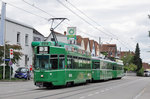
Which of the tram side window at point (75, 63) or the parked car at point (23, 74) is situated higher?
the tram side window at point (75, 63)

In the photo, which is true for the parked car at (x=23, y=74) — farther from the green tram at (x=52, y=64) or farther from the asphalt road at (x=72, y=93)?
the green tram at (x=52, y=64)

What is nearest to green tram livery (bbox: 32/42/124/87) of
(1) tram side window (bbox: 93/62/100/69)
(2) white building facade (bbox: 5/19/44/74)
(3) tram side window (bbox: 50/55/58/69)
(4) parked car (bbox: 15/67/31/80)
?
(3) tram side window (bbox: 50/55/58/69)

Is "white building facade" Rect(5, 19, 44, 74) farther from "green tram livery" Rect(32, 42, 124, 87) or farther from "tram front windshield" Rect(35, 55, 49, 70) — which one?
"tram front windshield" Rect(35, 55, 49, 70)

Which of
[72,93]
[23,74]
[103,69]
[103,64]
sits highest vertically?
[103,64]

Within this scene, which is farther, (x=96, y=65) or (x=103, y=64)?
(x=103, y=64)

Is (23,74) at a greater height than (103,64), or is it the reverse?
(103,64)

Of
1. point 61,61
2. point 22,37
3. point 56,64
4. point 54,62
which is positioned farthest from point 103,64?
point 54,62

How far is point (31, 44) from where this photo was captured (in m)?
48.8

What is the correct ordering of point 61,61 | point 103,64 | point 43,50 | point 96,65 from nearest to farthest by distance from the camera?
1. point 43,50
2. point 61,61
3. point 96,65
4. point 103,64

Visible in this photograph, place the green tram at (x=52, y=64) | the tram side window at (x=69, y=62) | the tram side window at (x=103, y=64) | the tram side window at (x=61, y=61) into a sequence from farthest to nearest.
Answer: the tram side window at (x=103, y=64) → the tram side window at (x=69, y=62) → the tram side window at (x=61, y=61) → the green tram at (x=52, y=64)

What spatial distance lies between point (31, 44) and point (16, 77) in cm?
1131

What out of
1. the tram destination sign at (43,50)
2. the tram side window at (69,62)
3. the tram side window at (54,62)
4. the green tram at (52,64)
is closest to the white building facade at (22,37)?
the tram side window at (69,62)

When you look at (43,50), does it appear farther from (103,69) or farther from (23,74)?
(23,74)

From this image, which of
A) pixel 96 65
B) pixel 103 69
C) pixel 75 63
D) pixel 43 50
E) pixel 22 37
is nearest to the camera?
pixel 43 50
